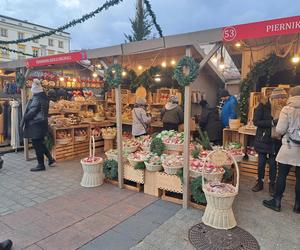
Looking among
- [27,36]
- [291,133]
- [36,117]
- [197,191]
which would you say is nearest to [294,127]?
[291,133]

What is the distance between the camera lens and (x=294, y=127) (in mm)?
3213

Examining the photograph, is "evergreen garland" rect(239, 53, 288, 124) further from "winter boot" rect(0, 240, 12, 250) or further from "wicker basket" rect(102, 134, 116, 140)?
"winter boot" rect(0, 240, 12, 250)

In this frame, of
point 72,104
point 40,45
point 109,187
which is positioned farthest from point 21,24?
point 109,187

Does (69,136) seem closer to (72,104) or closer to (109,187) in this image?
(72,104)

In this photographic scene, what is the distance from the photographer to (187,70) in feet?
11.3

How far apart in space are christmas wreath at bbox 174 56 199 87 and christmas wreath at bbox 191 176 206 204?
1403mm

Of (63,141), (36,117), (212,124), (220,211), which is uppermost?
(36,117)

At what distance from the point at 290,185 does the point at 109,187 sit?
3.33 m

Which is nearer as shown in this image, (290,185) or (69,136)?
(290,185)

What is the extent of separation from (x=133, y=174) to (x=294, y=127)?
2.55m

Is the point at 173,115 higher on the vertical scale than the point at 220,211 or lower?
higher

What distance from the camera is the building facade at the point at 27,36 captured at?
3344 centimetres

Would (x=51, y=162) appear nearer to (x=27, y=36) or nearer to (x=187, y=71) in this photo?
(x=187, y=71)

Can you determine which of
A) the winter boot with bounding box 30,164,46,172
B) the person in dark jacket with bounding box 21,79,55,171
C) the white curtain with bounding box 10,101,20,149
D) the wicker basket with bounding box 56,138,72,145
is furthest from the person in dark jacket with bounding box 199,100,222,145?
the white curtain with bounding box 10,101,20,149
